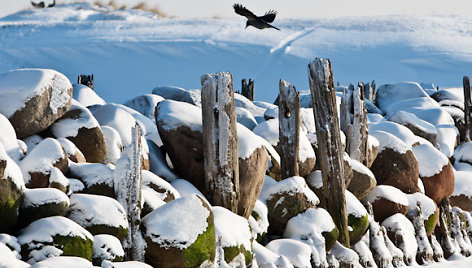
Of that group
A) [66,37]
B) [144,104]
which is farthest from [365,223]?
[66,37]

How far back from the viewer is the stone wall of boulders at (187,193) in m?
7.05

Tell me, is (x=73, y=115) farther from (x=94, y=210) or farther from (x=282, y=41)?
(x=282, y=41)

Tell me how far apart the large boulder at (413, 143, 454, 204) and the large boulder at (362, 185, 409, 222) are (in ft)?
4.50

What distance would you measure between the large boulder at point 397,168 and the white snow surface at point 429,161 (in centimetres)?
52

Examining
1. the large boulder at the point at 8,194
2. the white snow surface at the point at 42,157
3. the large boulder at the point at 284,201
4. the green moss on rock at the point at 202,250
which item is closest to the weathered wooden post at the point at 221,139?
the large boulder at the point at 284,201

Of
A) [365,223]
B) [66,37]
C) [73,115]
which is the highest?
[73,115]

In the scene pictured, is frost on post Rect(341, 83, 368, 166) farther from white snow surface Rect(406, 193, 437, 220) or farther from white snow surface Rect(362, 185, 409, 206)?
white snow surface Rect(406, 193, 437, 220)

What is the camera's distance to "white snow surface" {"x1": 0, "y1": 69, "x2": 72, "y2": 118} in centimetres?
823

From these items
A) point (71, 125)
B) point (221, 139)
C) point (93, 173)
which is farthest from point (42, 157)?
point (221, 139)

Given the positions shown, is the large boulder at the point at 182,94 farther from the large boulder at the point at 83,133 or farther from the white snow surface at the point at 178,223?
the white snow surface at the point at 178,223

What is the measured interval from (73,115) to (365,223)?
444cm

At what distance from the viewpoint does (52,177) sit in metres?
7.54

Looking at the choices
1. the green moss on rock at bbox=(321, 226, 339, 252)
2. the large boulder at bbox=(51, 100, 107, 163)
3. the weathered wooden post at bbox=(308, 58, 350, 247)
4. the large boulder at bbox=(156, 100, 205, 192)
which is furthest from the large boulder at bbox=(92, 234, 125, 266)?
the weathered wooden post at bbox=(308, 58, 350, 247)

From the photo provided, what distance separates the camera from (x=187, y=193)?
29.7 ft
